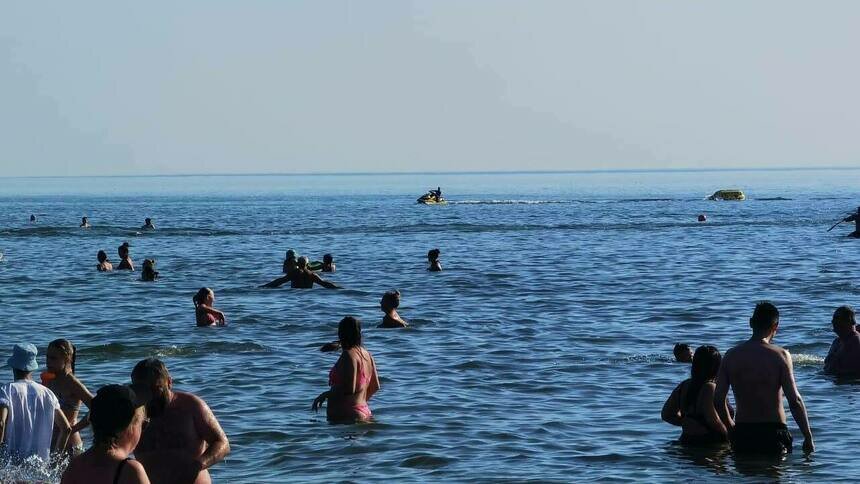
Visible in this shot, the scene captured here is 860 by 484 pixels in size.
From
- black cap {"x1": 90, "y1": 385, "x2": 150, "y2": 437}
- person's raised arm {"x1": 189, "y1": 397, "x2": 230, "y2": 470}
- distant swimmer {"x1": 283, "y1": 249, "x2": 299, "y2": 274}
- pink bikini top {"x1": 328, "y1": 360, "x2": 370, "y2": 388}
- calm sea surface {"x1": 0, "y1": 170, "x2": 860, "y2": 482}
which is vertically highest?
black cap {"x1": 90, "y1": 385, "x2": 150, "y2": 437}

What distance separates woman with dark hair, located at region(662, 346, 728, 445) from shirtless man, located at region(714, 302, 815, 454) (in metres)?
0.29

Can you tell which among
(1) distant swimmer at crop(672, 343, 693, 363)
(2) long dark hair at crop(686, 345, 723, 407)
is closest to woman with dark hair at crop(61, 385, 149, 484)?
(2) long dark hair at crop(686, 345, 723, 407)

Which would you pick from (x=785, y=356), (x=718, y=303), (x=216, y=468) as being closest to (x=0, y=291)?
(x=718, y=303)

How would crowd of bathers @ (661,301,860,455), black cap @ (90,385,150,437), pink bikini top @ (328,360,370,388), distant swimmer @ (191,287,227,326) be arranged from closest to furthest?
black cap @ (90,385,150,437), crowd of bathers @ (661,301,860,455), pink bikini top @ (328,360,370,388), distant swimmer @ (191,287,227,326)

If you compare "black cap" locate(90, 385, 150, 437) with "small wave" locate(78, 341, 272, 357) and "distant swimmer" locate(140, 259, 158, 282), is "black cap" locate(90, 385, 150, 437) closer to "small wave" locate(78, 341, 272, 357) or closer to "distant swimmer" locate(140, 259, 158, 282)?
"small wave" locate(78, 341, 272, 357)

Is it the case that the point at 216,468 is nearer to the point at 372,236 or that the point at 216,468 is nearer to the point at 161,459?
the point at 161,459

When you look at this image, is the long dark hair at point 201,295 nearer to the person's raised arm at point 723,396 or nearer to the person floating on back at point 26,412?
the person floating on back at point 26,412

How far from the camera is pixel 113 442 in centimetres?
769

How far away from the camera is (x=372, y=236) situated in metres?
64.9

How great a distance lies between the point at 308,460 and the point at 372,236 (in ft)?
165

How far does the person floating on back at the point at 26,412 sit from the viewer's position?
1161 cm

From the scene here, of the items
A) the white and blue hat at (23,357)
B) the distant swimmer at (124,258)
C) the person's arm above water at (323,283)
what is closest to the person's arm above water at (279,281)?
the person's arm above water at (323,283)

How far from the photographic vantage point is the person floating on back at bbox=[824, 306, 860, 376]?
725 inches

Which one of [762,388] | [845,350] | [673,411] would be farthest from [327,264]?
[762,388]
